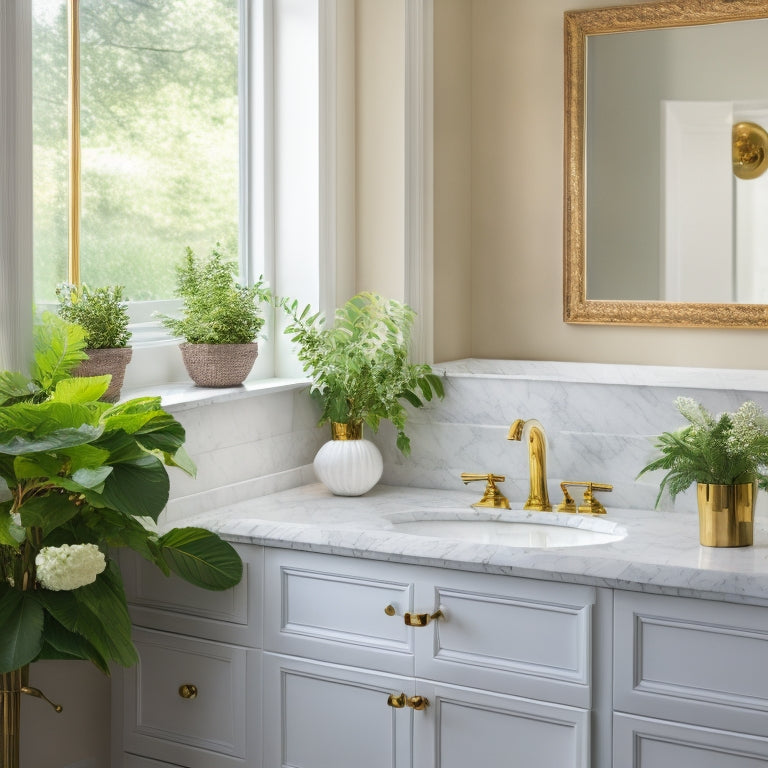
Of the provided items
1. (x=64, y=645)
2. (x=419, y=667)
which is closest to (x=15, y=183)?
(x=64, y=645)

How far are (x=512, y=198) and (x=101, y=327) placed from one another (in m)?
1.25

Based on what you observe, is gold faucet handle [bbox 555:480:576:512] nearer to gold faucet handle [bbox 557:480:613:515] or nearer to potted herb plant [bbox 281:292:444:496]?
gold faucet handle [bbox 557:480:613:515]

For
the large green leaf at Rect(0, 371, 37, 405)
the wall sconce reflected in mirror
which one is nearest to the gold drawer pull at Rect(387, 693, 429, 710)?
the large green leaf at Rect(0, 371, 37, 405)

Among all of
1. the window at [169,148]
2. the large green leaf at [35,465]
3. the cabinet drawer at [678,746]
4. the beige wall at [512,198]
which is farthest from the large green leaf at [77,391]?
the beige wall at [512,198]

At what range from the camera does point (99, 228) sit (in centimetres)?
253

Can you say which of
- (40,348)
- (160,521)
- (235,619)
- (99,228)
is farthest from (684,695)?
(99,228)

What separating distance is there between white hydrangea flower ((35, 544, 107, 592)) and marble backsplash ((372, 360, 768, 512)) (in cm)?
120

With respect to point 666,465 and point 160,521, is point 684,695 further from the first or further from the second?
point 160,521

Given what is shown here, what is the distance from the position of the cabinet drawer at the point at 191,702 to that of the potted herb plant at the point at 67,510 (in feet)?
1.49

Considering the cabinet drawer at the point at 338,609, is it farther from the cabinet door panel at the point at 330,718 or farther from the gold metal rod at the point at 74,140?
the gold metal rod at the point at 74,140

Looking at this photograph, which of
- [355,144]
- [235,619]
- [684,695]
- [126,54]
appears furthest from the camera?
[355,144]

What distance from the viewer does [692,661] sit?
198cm

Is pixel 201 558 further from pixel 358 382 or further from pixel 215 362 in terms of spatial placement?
pixel 358 382

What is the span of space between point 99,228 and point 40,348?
17.5 inches
